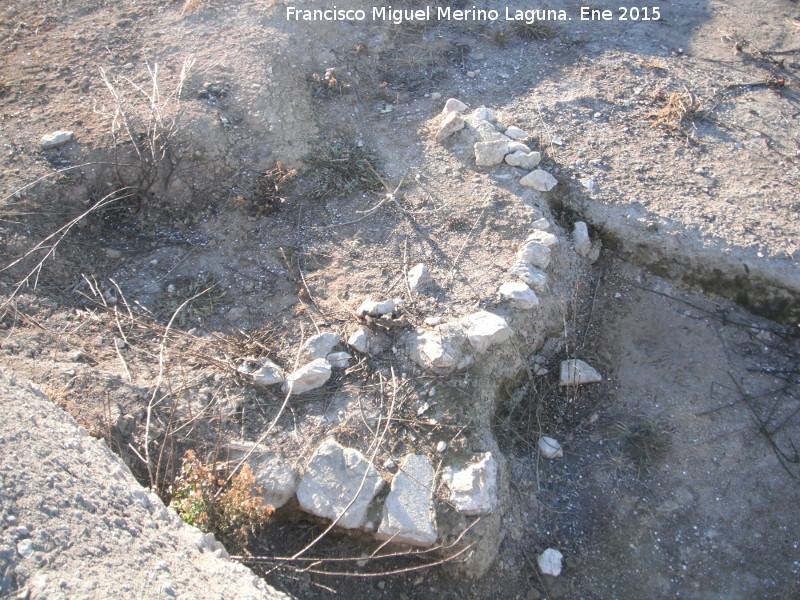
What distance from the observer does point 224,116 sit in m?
4.45

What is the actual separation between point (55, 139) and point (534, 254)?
3.50m

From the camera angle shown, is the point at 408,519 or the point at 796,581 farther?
the point at 796,581

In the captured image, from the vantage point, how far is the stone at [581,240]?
13.3ft

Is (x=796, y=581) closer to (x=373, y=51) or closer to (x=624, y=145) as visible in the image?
(x=624, y=145)

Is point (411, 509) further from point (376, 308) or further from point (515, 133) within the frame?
point (515, 133)

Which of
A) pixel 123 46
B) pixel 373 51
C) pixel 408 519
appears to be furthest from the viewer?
pixel 373 51

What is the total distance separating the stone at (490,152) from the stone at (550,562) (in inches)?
107

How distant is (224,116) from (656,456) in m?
4.01

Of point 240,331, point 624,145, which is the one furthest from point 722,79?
point 240,331

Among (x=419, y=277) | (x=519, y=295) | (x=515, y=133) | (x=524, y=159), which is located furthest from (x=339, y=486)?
(x=515, y=133)

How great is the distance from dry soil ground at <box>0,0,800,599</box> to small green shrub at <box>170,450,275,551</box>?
0.57 ft

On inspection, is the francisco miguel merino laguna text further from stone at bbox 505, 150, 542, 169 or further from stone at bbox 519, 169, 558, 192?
stone at bbox 519, 169, 558, 192

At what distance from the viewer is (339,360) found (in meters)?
3.26

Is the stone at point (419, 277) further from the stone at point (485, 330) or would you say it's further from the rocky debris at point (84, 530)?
the rocky debris at point (84, 530)
